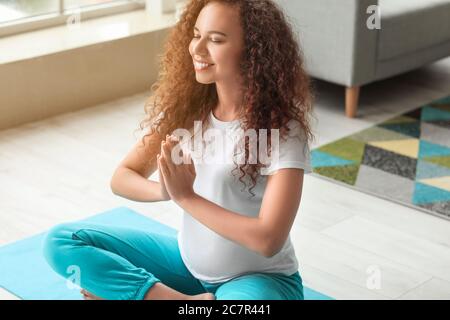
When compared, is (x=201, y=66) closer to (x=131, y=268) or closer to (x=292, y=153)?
(x=292, y=153)

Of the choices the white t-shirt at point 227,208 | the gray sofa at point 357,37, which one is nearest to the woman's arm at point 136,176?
the white t-shirt at point 227,208

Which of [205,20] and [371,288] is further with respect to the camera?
[371,288]

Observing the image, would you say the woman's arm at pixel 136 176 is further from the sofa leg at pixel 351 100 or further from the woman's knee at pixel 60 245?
the sofa leg at pixel 351 100

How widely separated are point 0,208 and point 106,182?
16.5 inches

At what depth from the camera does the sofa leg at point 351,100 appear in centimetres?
405

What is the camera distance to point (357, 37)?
3.93 meters

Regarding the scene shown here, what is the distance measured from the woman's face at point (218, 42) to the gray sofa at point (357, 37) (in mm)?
1985

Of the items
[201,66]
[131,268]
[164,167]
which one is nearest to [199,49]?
[201,66]

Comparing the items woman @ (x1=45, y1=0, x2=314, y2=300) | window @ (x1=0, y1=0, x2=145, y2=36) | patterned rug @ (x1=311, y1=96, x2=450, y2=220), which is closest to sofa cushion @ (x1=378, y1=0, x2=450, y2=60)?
patterned rug @ (x1=311, y1=96, x2=450, y2=220)

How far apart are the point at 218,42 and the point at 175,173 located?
295 mm

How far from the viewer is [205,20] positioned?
1968 mm

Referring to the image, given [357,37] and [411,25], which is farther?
[411,25]
